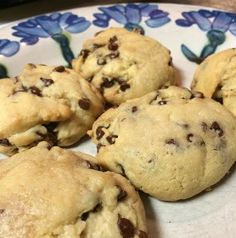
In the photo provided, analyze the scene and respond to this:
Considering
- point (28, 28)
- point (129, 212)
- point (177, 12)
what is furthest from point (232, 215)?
point (28, 28)

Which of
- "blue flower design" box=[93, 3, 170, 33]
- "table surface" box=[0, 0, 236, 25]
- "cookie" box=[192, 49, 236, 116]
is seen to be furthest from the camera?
"table surface" box=[0, 0, 236, 25]

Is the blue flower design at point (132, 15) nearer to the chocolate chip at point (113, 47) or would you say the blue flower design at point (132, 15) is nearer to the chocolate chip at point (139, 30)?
the chocolate chip at point (139, 30)

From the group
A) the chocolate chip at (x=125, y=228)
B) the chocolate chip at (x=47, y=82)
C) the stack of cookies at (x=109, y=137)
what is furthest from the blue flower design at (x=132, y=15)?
the chocolate chip at (x=125, y=228)

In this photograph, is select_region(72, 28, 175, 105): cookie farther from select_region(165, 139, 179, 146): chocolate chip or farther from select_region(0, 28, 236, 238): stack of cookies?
select_region(165, 139, 179, 146): chocolate chip

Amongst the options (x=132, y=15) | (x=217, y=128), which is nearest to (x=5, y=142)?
(x=217, y=128)

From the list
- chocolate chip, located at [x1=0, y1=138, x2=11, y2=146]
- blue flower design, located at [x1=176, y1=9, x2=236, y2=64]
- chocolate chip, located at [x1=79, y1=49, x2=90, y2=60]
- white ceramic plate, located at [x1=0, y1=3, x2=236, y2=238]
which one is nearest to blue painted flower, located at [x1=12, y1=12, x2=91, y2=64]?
white ceramic plate, located at [x1=0, y1=3, x2=236, y2=238]

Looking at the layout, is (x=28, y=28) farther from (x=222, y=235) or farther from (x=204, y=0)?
(x=222, y=235)
